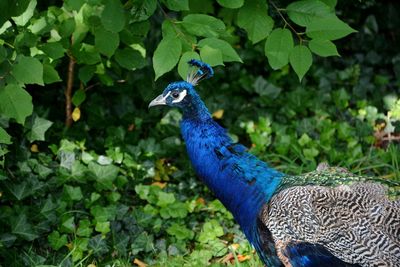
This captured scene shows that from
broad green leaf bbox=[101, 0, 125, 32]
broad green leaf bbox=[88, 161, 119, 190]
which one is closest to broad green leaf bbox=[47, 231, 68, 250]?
broad green leaf bbox=[88, 161, 119, 190]

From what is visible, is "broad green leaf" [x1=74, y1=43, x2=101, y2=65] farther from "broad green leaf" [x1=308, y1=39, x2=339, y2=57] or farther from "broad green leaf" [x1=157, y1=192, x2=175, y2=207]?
"broad green leaf" [x1=308, y1=39, x2=339, y2=57]

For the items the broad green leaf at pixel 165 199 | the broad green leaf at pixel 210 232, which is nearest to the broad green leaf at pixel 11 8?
the broad green leaf at pixel 165 199

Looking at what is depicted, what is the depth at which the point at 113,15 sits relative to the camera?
3.24 meters

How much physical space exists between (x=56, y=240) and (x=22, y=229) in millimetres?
188

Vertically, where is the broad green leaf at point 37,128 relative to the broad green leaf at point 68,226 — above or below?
above

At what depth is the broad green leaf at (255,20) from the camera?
10.9 ft

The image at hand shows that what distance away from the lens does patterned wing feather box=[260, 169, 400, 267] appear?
3076 millimetres

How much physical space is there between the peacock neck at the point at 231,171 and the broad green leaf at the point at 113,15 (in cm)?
50

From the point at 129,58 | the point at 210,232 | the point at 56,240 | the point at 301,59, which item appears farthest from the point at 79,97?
the point at 301,59

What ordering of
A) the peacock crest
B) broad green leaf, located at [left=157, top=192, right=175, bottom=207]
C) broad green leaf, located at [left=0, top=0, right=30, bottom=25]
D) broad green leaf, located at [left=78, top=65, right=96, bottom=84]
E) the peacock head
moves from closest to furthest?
broad green leaf, located at [left=0, top=0, right=30, bottom=25], the peacock crest, the peacock head, broad green leaf, located at [left=78, top=65, right=96, bottom=84], broad green leaf, located at [left=157, top=192, right=175, bottom=207]

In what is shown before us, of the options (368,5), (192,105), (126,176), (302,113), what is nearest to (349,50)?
(368,5)

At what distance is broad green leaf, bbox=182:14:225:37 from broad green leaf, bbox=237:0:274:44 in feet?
0.65

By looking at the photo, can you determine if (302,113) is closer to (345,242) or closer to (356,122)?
(356,122)

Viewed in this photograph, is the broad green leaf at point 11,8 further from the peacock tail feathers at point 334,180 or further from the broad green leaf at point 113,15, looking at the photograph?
the peacock tail feathers at point 334,180
